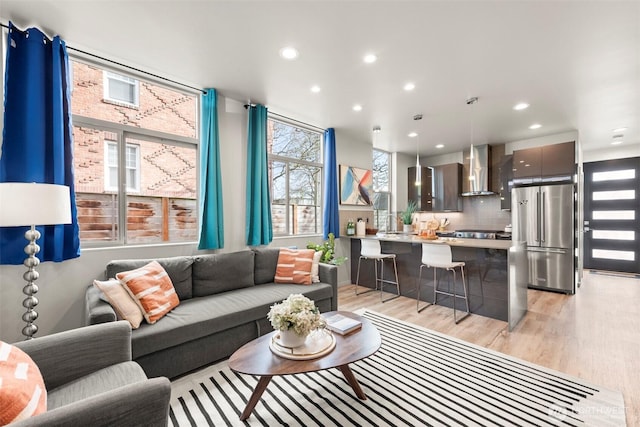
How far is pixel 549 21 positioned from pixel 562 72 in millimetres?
1040

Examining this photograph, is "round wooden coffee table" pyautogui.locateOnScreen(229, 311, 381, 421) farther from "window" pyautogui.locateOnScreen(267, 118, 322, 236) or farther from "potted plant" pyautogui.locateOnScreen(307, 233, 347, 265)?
"window" pyautogui.locateOnScreen(267, 118, 322, 236)

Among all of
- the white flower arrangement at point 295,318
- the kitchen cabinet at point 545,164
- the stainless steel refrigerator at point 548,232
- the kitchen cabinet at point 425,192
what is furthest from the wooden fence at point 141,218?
the kitchen cabinet at point 545,164

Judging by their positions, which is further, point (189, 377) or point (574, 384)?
point (189, 377)

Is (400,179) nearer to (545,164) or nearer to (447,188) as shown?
(447,188)

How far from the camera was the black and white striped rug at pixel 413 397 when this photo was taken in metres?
1.73

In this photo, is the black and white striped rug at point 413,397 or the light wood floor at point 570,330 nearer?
the black and white striped rug at point 413,397

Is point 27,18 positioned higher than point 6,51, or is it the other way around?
point 27,18

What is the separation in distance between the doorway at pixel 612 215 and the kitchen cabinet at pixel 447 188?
2964mm

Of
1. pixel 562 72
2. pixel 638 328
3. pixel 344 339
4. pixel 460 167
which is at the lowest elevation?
pixel 638 328

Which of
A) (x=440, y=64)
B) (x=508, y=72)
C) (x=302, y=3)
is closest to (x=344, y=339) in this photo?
(x=302, y=3)

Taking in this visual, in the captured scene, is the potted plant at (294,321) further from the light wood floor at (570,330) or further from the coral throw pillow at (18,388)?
the light wood floor at (570,330)

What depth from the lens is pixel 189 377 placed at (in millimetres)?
2191

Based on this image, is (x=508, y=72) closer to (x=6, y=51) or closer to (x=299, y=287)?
(x=299, y=287)

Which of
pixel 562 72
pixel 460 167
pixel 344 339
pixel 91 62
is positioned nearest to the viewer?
pixel 344 339
